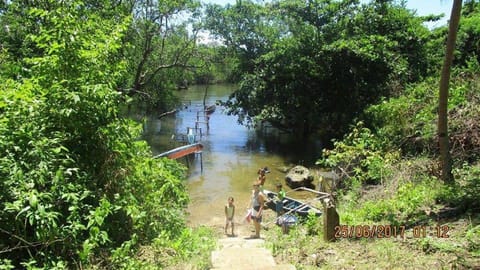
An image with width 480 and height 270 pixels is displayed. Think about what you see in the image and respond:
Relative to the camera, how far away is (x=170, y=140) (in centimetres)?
2695

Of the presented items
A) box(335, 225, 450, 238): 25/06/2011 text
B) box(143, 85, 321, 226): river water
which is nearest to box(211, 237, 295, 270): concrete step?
box(335, 225, 450, 238): 25/06/2011 text

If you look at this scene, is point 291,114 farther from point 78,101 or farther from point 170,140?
point 78,101

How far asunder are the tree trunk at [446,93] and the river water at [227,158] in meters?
6.83

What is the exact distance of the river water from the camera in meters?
15.2

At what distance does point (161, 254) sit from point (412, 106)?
989cm

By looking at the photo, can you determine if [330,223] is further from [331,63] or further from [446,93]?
[331,63]

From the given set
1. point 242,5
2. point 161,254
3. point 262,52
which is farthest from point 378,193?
point 242,5

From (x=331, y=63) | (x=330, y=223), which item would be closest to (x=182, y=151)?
(x=331, y=63)

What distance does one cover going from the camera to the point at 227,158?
22.0 metres

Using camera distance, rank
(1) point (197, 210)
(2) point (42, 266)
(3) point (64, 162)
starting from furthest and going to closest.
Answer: (1) point (197, 210)
(3) point (64, 162)
(2) point (42, 266)

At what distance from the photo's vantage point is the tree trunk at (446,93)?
704 centimetres

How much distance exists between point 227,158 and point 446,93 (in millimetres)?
15310

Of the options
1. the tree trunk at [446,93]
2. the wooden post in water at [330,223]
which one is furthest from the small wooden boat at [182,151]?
the wooden post in water at [330,223]

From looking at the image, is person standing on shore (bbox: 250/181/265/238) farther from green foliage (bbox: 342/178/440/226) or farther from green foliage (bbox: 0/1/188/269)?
green foliage (bbox: 0/1/188/269)
